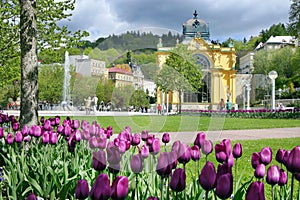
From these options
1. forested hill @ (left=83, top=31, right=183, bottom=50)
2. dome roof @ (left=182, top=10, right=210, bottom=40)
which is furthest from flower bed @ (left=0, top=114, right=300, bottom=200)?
dome roof @ (left=182, top=10, right=210, bottom=40)

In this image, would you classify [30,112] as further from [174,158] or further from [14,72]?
[14,72]

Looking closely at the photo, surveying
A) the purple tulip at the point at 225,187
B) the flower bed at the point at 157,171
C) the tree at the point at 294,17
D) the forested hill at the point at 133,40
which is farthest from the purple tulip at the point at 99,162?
the tree at the point at 294,17

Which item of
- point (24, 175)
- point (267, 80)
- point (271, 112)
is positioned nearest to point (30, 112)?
point (24, 175)

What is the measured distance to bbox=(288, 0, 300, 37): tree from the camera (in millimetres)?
28234

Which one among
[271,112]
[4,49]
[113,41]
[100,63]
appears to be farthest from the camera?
[271,112]

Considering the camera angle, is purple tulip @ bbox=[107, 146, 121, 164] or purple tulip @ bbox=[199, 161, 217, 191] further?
purple tulip @ bbox=[107, 146, 121, 164]

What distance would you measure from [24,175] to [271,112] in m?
24.0

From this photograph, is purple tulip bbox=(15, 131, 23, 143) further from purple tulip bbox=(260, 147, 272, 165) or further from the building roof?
purple tulip bbox=(260, 147, 272, 165)

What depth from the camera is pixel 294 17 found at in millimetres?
28656

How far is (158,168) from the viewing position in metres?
2.13

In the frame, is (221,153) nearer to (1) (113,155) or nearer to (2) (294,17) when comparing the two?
(1) (113,155)

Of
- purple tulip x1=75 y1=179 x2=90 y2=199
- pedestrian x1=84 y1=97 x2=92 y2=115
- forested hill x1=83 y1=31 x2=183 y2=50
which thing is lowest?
purple tulip x1=75 y1=179 x2=90 y2=199

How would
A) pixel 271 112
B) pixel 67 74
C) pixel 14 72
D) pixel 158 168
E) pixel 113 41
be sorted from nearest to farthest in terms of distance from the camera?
pixel 158 168, pixel 113 41, pixel 14 72, pixel 271 112, pixel 67 74

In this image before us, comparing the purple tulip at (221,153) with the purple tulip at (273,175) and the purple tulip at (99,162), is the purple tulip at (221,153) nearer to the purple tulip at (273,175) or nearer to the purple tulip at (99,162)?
the purple tulip at (273,175)
